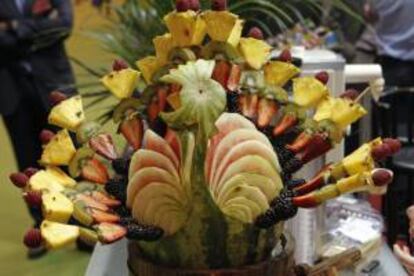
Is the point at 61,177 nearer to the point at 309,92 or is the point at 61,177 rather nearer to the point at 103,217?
the point at 103,217

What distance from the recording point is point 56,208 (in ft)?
2.38

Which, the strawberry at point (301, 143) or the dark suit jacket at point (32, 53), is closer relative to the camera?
the strawberry at point (301, 143)

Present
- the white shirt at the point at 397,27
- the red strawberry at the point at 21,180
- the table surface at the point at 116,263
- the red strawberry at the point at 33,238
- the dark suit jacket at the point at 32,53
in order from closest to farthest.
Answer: the red strawberry at the point at 33,238, the red strawberry at the point at 21,180, the table surface at the point at 116,263, the dark suit jacket at the point at 32,53, the white shirt at the point at 397,27

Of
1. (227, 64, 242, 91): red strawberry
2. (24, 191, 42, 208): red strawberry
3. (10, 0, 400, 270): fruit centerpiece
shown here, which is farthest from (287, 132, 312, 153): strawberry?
(24, 191, 42, 208): red strawberry

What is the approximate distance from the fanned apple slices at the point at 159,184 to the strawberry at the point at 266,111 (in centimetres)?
13

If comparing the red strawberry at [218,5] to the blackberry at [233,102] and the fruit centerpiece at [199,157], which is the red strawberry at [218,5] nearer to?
the fruit centerpiece at [199,157]

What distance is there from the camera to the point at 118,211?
830 mm

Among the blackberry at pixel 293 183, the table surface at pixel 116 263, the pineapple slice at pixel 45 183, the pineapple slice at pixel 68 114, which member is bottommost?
the table surface at pixel 116 263

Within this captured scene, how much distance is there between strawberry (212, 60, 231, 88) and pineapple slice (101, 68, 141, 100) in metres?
0.11

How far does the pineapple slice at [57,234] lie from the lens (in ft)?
2.26

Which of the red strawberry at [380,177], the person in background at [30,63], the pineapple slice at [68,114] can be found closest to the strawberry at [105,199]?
the pineapple slice at [68,114]

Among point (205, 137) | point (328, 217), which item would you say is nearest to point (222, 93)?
point (205, 137)

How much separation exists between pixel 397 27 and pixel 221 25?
2280 millimetres

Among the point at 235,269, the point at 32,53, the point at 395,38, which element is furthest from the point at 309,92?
the point at 395,38
